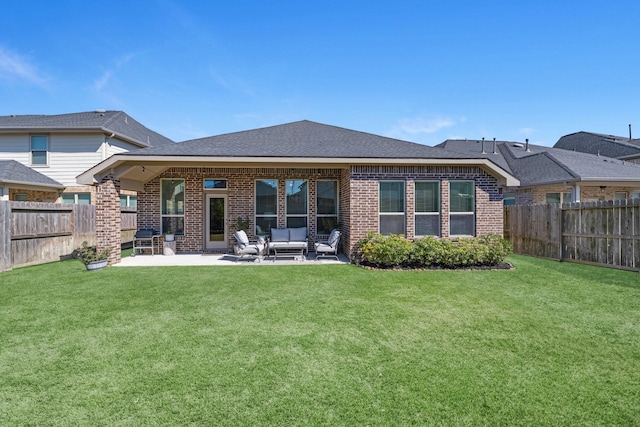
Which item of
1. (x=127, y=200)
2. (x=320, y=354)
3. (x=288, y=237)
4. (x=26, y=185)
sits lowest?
(x=320, y=354)

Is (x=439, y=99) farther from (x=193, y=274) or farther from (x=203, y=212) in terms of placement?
(x=193, y=274)

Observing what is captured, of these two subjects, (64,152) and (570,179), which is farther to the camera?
(64,152)

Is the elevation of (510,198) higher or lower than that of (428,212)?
higher

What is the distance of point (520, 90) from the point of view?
14.0m

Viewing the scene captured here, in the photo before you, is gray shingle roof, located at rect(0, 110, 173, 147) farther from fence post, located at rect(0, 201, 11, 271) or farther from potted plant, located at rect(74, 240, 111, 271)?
potted plant, located at rect(74, 240, 111, 271)

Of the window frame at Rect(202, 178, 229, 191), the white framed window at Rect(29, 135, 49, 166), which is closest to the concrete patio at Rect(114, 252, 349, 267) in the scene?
the window frame at Rect(202, 178, 229, 191)

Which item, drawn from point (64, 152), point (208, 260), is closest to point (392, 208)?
point (208, 260)

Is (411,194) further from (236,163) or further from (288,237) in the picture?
(236,163)

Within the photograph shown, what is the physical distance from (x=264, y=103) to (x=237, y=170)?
4.63 meters

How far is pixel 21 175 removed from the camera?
13172 mm

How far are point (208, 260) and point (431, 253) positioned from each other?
263 inches

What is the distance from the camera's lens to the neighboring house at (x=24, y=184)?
41.5 feet

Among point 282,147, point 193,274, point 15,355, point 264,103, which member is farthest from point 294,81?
point 15,355

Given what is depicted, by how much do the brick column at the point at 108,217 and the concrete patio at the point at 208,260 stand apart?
58 centimetres
